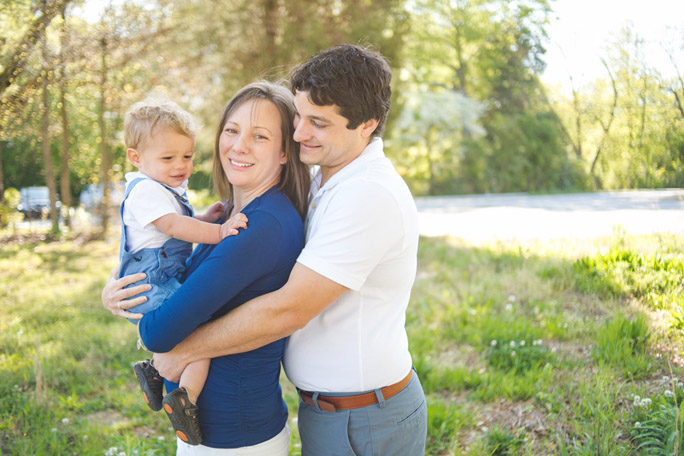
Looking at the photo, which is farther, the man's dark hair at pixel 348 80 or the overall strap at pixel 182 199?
the overall strap at pixel 182 199

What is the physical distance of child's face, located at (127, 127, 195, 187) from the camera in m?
2.26

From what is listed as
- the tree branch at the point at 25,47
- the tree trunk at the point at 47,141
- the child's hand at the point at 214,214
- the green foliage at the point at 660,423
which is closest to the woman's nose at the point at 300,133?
the child's hand at the point at 214,214

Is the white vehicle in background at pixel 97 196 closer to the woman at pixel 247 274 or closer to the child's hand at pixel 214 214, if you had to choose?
the child's hand at pixel 214 214

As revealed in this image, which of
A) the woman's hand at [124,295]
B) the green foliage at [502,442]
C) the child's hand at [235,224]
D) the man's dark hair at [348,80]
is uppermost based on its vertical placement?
the man's dark hair at [348,80]

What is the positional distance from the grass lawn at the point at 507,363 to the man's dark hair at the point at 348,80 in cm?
206

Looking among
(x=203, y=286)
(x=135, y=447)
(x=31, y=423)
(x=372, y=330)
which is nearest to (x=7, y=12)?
(x=31, y=423)

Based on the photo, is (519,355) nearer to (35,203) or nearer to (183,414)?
(183,414)

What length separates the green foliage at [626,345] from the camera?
321 centimetres

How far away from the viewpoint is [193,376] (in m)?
1.76

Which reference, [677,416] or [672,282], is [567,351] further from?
[677,416]

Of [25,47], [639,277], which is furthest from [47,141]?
[639,277]

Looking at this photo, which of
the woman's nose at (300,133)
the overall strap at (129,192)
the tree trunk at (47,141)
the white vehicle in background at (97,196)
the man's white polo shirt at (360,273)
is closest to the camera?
the man's white polo shirt at (360,273)

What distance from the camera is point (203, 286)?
5.28 feet

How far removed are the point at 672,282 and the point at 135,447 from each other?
11.6ft
